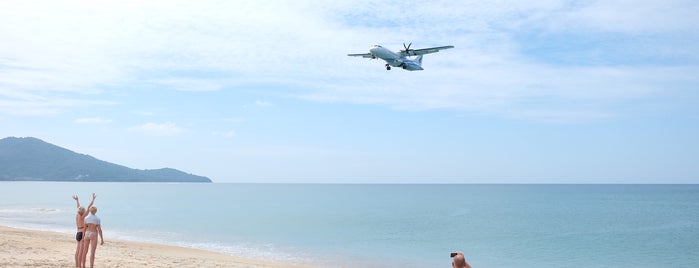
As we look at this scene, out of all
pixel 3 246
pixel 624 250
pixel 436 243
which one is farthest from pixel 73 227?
pixel 624 250

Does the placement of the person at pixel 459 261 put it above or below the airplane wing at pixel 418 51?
below

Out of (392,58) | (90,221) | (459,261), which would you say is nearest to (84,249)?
(90,221)

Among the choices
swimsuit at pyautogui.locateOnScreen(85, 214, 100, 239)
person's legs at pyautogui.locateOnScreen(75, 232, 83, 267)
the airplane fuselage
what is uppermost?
the airplane fuselage

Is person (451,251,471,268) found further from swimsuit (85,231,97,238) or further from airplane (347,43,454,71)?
airplane (347,43,454,71)

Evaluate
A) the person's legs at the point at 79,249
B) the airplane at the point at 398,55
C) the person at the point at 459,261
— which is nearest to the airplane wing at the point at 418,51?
the airplane at the point at 398,55

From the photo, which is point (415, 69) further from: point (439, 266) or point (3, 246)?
point (3, 246)

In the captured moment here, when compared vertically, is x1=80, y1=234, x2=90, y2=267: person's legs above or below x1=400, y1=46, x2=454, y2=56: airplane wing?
below

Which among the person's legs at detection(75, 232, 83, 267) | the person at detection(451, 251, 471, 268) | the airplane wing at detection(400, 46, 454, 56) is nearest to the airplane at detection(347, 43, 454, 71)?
the airplane wing at detection(400, 46, 454, 56)

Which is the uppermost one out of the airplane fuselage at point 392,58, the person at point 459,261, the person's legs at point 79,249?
the airplane fuselage at point 392,58

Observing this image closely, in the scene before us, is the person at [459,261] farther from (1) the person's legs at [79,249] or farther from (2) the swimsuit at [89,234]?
(1) the person's legs at [79,249]

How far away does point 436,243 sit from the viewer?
39.6 m

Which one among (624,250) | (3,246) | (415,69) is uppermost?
(415,69)

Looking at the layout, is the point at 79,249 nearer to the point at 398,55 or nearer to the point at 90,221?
the point at 90,221

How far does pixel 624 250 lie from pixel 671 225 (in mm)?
26119
